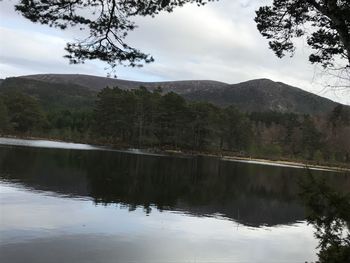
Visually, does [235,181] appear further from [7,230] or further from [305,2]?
[305,2]

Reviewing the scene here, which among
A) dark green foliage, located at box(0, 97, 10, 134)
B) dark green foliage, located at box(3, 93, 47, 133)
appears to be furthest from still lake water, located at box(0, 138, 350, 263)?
dark green foliage, located at box(3, 93, 47, 133)

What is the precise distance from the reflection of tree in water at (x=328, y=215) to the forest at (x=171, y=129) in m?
85.4

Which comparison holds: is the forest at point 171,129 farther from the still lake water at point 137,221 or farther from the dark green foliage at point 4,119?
the still lake water at point 137,221

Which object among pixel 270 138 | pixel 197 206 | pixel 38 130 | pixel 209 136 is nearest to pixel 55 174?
pixel 197 206

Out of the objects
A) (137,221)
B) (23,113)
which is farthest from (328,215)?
(23,113)

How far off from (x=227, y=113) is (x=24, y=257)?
325ft

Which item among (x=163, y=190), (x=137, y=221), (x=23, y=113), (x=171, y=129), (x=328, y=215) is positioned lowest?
(x=163, y=190)

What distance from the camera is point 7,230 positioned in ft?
52.0

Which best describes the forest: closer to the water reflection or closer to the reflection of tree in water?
the water reflection

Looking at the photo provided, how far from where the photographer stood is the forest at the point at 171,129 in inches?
3932

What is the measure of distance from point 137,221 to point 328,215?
1145 centimetres

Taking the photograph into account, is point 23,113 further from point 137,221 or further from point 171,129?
point 137,221

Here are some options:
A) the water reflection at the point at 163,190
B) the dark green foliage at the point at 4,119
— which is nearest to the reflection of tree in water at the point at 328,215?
the water reflection at the point at 163,190

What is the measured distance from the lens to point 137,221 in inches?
782
